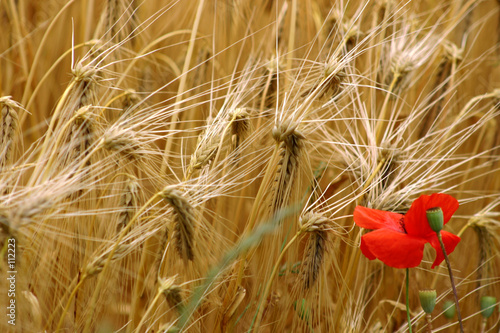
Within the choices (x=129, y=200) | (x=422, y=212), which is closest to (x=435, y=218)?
(x=422, y=212)

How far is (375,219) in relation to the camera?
0.77 metres

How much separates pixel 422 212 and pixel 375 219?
68 millimetres

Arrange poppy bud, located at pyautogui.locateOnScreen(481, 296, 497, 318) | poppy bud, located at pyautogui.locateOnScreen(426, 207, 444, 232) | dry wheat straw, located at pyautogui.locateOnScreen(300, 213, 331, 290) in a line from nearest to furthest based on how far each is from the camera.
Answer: poppy bud, located at pyautogui.locateOnScreen(426, 207, 444, 232), dry wheat straw, located at pyautogui.locateOnScreen(300, 213, 331, 290), poppy bud, located at pyautogui.locateOnScreen(481, 296, 497, 318)

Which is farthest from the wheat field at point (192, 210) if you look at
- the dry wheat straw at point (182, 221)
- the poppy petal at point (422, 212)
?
the poppy petal at point (422, 212)

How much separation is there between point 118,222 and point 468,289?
2.99ft

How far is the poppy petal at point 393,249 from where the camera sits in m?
0.73

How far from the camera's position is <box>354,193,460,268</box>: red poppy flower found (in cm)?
73

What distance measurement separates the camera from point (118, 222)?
2.84ft

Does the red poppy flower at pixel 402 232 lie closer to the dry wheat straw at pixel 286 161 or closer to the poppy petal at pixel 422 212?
the poppy petal at pixel 422 212

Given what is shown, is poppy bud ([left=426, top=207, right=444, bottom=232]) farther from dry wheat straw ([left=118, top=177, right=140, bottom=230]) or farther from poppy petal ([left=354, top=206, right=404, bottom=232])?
dry wheat straw ([left=118, top=177, right=140, bottom=230])

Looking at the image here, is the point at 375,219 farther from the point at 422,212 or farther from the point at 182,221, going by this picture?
the point at 182,221

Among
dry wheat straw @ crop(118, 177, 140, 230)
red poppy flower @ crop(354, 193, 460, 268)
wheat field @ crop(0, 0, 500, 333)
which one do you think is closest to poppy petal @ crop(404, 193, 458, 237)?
red poppy flower @ crop(354, 193, 460, 268)

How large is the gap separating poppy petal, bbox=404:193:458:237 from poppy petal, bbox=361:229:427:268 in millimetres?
26

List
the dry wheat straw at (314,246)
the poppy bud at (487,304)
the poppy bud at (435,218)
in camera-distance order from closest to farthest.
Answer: the poppy bud at (435,218) → the dry wheat straw at (314,246) → the poppy bud at (487,304)
